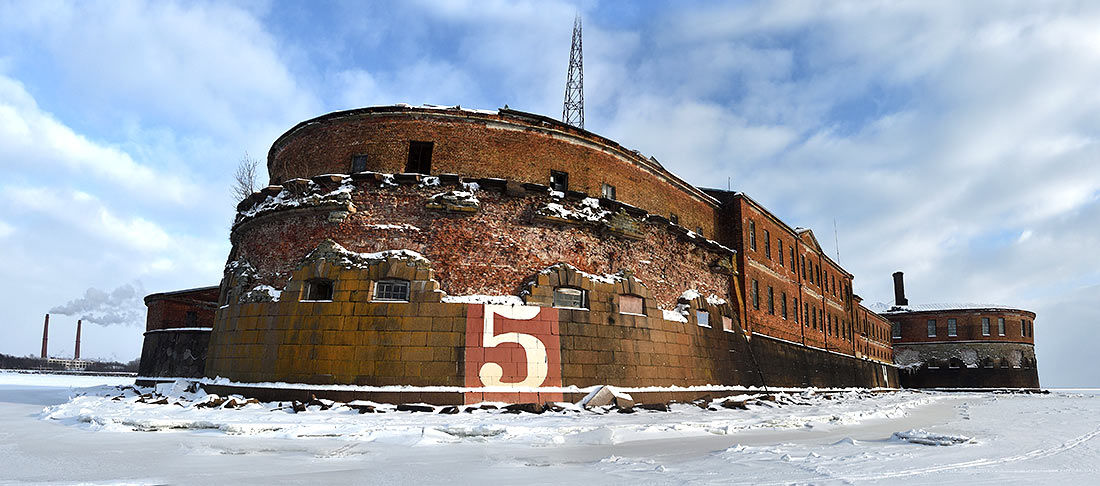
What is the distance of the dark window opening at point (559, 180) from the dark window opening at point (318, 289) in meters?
7.33

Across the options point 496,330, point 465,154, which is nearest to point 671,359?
point 496,330

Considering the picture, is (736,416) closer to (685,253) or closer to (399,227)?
(685,253)

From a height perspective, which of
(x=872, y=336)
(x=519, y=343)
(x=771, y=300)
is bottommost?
(x=519, y=343)

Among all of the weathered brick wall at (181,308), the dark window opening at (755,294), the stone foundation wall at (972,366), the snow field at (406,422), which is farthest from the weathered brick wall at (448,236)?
the stone foundation wall at (972,366)

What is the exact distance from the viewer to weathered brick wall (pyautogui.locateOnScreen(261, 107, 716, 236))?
18.5 meters

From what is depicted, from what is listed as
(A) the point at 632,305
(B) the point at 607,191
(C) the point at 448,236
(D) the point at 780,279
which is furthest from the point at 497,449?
(D) the point at 780,279

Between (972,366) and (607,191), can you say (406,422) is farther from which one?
(972,366)

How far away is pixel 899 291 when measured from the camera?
69.3m

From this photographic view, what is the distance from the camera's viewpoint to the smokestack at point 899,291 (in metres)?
68.8

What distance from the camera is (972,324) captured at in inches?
2435

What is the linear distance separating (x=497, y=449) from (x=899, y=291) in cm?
7263

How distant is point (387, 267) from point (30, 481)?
10615 millimetres

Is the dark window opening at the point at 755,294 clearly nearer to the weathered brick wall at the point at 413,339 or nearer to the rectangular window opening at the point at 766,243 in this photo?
the rectangular window opening at the point at 766,243

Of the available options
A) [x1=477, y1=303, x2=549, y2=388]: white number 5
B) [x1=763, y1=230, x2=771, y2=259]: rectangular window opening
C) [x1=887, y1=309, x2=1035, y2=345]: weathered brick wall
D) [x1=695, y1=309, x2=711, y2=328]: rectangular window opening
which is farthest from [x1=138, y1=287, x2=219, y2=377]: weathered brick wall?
[x1=887, y1=309, x2=1035, y2=345]: weathered brick wall
